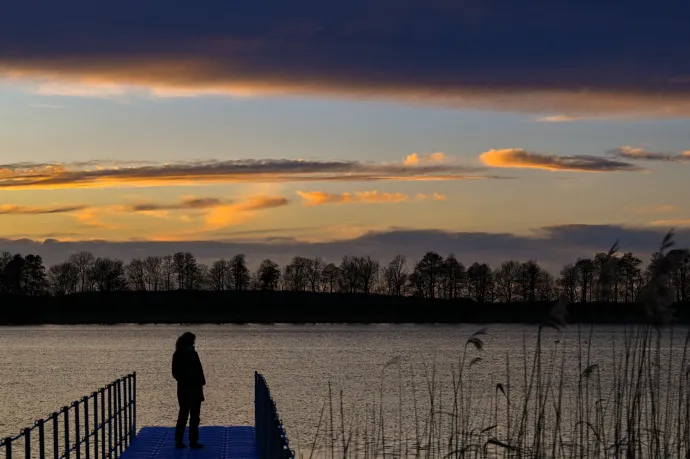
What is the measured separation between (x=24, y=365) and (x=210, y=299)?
263ft

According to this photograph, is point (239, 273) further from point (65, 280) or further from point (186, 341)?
point (186, 341)

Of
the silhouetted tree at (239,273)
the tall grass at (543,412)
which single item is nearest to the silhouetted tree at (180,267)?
the silhouetted tree at (239,273)

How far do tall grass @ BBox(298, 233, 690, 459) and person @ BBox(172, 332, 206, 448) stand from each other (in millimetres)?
2100

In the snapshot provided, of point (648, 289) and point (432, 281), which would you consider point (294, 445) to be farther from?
point (432, 281)

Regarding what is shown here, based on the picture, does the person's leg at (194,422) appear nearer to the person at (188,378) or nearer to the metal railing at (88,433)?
the person at (188,378)

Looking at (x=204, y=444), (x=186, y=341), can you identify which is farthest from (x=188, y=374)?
(x=204, y=444)

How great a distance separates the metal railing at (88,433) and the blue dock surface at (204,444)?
299 millimetres

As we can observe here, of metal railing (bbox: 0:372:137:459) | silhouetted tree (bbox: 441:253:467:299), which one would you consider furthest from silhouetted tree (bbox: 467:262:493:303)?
metal railing (bbox: 0:372:137:459)

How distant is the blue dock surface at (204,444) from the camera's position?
16.3 meters

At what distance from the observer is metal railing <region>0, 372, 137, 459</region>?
12054mm

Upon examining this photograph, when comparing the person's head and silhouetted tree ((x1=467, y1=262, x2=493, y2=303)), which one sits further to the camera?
silhouetted tree ((x1=467, y1=262, x2=493, y2=303))

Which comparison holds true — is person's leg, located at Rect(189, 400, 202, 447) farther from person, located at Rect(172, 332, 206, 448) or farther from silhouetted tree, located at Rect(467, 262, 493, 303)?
silhouetted tree, located at Rect(467, 262, 493, 303)

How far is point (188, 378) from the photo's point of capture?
15.8m

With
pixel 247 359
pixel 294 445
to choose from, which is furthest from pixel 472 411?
pixel 247 359
